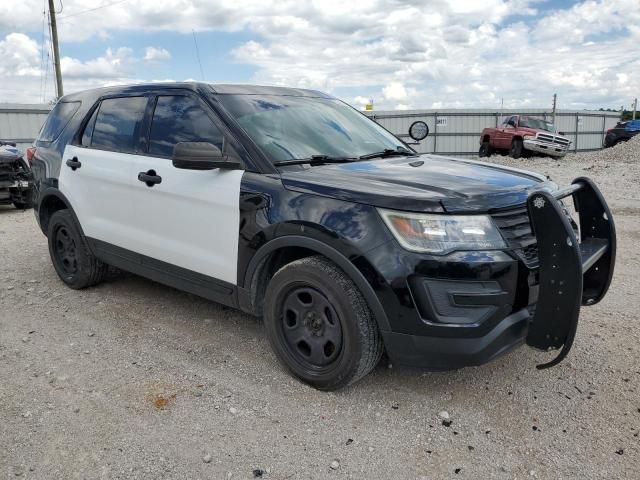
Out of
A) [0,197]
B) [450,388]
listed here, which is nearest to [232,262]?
[450,388]

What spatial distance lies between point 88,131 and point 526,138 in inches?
736

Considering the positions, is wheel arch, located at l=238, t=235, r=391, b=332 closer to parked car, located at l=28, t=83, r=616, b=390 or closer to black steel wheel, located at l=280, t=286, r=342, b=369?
parked car, located at l=28, t=83, r=616, b=390

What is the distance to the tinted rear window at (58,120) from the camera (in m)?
5.05

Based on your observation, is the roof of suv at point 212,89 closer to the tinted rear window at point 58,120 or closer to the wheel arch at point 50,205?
the tinted rear window at point 58,120

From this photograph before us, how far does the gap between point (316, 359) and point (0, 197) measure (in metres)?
9.21

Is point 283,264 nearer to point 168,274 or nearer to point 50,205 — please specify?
point 168,274

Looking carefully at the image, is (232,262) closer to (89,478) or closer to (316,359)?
(316,359)

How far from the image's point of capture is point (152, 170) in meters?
3.99

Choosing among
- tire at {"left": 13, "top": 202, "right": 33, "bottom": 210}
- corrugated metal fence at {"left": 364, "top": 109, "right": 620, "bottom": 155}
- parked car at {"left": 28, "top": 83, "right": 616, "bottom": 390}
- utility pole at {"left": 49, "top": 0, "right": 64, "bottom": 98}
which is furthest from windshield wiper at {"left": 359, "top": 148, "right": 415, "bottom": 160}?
corrugated metal fence at {"left": 364, "top": 109, "right": 620, "bottom": 155}

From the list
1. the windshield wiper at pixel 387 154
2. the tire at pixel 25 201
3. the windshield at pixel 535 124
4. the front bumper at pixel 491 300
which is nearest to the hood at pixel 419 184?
the windshield wiper at pixel 387 154

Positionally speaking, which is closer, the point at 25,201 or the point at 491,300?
the point at 491,300

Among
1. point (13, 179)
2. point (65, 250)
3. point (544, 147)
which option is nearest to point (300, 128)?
point (65, 250)

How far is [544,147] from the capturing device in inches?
808

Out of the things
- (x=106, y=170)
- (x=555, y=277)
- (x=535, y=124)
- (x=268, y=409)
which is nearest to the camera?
(x=555, y=277)
